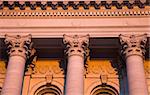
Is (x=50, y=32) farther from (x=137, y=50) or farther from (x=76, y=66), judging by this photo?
(x=137, y=50)

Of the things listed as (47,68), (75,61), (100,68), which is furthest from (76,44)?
(47,68)

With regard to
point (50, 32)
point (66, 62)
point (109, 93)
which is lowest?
point (109, 93)

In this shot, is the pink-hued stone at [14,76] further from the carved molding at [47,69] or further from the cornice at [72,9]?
the cornice at [72,9]

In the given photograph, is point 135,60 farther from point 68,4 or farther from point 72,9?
point 68,4

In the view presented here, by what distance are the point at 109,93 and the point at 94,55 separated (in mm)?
2428

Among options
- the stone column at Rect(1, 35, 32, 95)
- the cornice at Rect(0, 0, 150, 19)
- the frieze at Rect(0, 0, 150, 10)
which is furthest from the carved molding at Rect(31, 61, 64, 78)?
the frieze at Rect(0, 0, 150, 10)

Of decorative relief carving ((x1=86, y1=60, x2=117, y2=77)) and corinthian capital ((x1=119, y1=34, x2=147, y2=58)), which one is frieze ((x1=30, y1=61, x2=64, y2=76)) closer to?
decorative relief carving ((x1=86, y1=60, x2=117, y2=77))

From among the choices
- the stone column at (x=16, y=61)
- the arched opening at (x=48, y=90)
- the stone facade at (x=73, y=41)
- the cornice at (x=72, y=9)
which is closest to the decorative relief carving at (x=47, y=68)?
the stone facade at (x=73, y=41)

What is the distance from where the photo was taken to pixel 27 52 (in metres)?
19.0

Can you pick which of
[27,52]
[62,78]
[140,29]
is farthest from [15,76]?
[140,29]

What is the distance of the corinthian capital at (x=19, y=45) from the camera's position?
18.7m

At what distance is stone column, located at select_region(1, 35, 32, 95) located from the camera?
57.3 ft

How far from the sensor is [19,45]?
1886 cm

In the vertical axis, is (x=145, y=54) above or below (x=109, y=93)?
above
